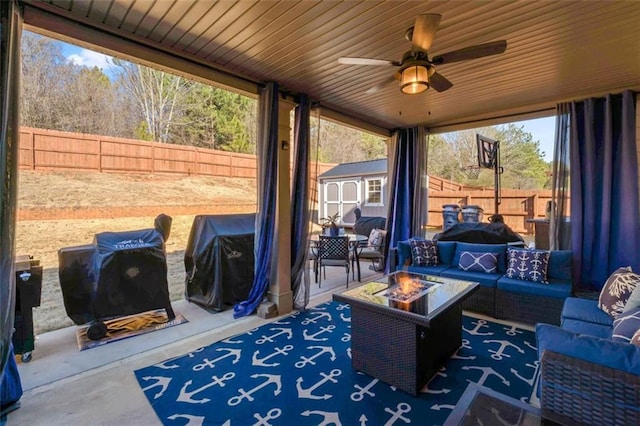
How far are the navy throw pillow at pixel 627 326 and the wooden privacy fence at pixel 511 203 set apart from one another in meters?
7.28

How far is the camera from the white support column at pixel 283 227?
369 centimetres

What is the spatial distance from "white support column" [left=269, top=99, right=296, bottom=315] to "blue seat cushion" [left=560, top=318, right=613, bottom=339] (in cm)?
275

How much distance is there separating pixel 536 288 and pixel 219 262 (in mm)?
3609

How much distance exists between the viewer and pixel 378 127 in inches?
224

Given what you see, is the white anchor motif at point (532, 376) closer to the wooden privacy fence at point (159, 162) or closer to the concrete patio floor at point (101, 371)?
the concrete patio floor at point (101, 371)

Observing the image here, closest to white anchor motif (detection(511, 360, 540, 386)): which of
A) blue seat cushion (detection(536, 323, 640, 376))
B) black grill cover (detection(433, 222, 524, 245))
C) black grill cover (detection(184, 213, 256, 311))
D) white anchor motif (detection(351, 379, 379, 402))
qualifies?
blue seat cushion (detection(536, 323, 640, 376))

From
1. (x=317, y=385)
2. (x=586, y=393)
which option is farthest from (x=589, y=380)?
(x=317, y=385)

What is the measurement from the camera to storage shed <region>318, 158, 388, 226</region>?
34.7 feet

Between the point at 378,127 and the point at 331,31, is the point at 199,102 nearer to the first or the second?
the point at 378,127

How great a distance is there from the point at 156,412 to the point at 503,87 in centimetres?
488

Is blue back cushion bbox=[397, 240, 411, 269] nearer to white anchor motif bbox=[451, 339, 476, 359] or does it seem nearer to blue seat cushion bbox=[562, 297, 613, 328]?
white anchor motif bbox=[451, 339, 476, 359]

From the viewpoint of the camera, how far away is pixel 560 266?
3418 millimetres

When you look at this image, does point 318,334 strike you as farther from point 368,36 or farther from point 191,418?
point 368,36

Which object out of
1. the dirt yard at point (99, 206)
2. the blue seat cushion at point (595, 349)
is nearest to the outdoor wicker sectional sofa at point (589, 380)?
the blue seat cushion at point (595, 349)
